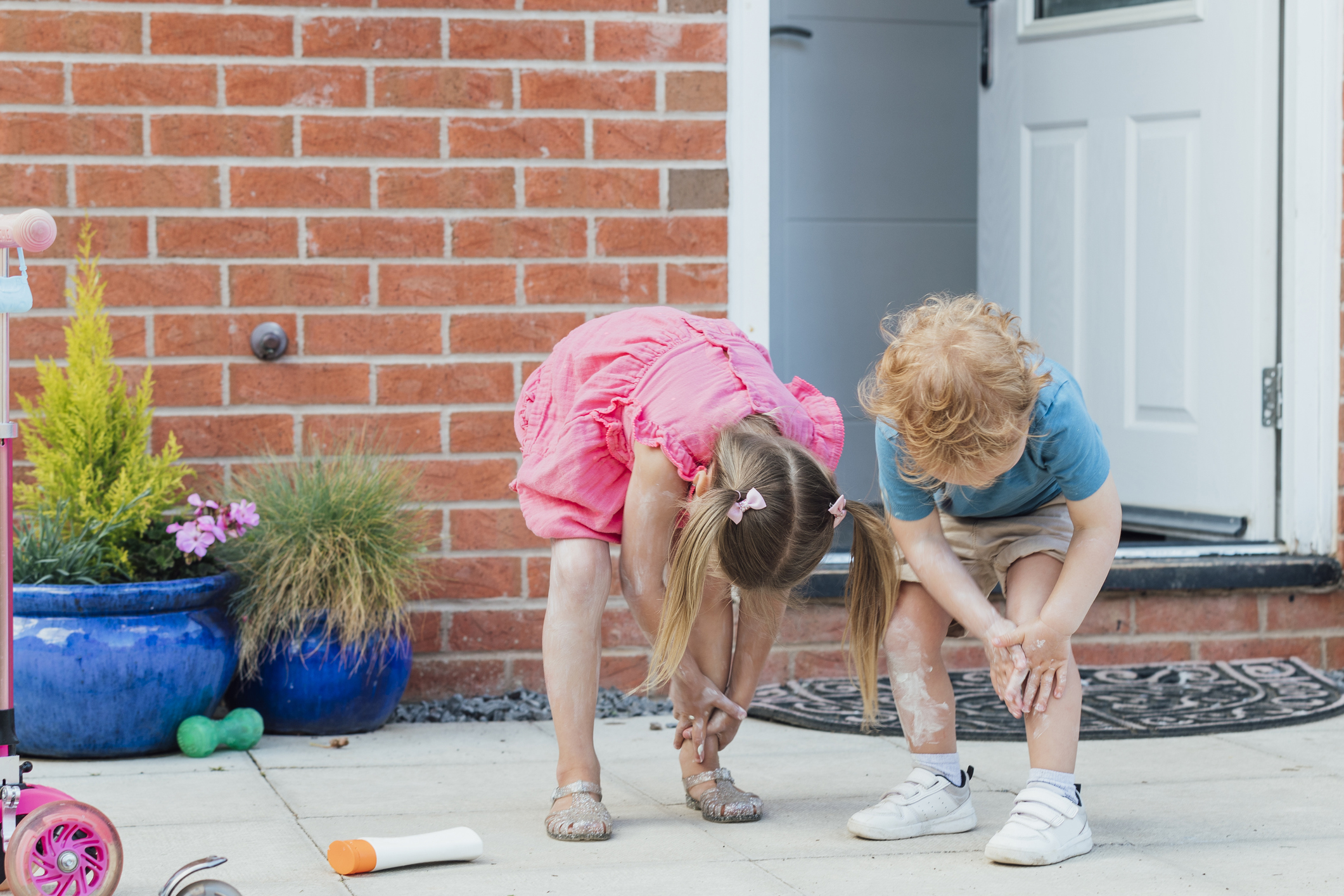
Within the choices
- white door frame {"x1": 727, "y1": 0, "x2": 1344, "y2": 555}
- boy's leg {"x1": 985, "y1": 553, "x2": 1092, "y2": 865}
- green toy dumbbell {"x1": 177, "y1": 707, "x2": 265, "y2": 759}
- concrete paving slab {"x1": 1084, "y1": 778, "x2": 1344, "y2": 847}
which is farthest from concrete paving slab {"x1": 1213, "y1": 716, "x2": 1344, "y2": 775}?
green toy dumbbell {"x1": 177, "y1": 707, "x2": 265, "y2": 759}

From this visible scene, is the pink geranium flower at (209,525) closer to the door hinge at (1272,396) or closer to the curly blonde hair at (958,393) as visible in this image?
the curly blonde hair at (958,393)

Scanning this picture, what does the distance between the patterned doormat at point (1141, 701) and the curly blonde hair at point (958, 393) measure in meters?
1.05

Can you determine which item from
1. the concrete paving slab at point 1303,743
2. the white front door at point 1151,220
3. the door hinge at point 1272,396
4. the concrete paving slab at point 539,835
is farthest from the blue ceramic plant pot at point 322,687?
the door hinge at point 1272,396

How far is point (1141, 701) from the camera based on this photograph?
3.16 m

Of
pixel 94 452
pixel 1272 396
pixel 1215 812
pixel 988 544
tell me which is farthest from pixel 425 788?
pixel 1272 396

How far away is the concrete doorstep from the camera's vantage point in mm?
1988

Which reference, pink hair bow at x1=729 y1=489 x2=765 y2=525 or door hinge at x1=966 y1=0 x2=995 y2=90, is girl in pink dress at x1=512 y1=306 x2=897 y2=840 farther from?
door hinge at x1=966 y1=0 x2=995 y2=90

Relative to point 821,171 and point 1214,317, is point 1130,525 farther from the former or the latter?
point 821,171

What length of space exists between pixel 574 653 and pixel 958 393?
2.38 feet

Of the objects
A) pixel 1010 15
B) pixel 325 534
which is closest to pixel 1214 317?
pixel 1010 15

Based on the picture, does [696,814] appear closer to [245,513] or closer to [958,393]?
[958,393]

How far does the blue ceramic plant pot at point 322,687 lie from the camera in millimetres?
2869

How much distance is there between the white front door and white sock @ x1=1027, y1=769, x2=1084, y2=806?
5.34 ft

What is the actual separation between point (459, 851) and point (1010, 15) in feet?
9.19
